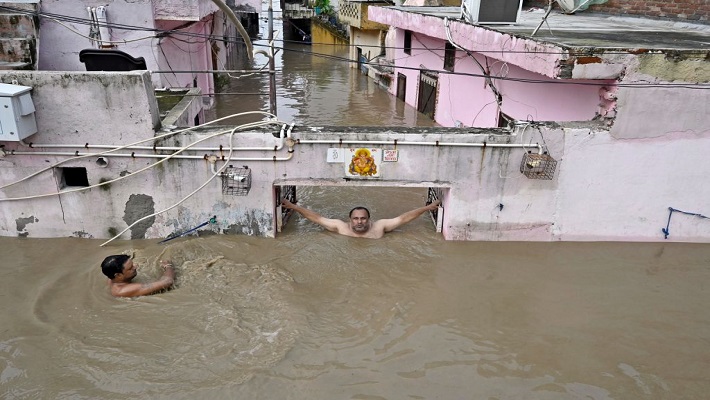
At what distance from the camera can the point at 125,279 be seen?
654cm

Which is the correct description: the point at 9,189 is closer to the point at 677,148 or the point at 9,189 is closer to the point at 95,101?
the point at 95,101

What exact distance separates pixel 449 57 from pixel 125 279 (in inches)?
432

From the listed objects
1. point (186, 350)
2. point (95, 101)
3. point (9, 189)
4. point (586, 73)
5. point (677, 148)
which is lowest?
point (186, 350)

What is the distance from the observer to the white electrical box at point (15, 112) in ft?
21.0

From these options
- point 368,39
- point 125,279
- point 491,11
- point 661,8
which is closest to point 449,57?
point 491,11

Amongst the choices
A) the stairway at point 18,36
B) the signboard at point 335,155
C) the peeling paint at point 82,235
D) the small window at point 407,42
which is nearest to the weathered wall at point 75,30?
the stairway at point 18,36

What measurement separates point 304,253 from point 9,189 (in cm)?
435

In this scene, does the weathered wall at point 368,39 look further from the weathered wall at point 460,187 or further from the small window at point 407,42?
the weathered wall at point 460,187

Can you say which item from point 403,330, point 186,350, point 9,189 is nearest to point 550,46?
point 403,330

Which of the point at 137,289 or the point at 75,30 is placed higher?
the point at 75,30

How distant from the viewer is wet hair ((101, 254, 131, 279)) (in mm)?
6266

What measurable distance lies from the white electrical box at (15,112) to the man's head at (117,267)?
2.07 metres

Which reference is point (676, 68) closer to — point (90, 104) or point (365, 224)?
point (365, 224)

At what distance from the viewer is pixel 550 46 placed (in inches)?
292
